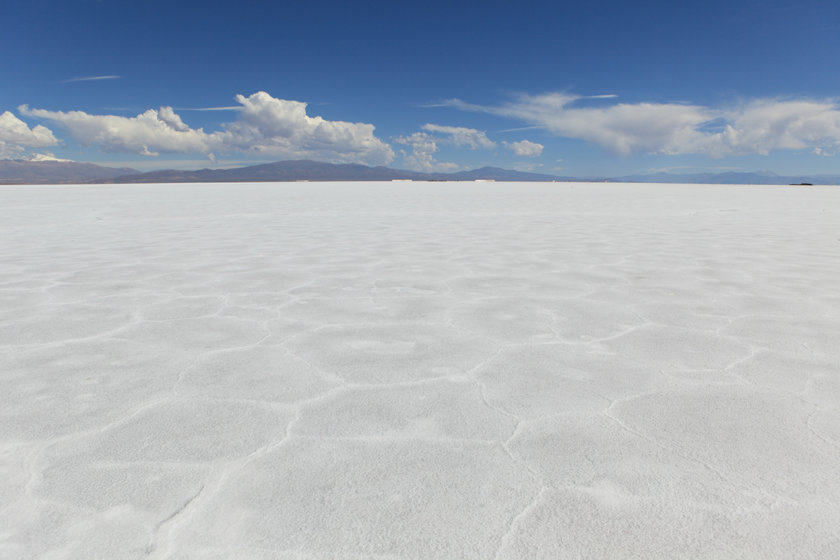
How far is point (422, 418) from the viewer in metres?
1.58

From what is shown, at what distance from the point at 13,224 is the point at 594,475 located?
400 inches

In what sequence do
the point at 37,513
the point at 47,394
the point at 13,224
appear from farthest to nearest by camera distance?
the point at 13,224 < the point at 47,394 < the point at 37,513

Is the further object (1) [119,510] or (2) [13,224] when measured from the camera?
(2) [13,224]

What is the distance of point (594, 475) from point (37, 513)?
128 cm

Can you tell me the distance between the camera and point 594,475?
49.8 inches

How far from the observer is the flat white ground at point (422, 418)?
107cm

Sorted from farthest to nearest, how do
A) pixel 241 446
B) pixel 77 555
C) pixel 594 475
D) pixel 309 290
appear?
pixel 309 290, pixel 241 446, pixel 594 475, pixel 77 555

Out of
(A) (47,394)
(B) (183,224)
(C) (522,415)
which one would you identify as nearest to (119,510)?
(A) (47,394)

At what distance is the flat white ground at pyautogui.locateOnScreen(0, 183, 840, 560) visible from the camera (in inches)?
42.3

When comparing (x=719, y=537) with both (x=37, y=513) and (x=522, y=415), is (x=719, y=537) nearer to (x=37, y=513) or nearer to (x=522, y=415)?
(x=522, y=415)

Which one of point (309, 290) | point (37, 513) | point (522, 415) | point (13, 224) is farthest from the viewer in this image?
point (13, 224)

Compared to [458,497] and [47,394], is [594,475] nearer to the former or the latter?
[458,497]

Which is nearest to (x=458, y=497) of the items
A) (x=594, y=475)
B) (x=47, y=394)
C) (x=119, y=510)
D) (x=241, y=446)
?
(x=594, y=475)

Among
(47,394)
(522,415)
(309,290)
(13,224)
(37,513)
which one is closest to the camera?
(37,513)
